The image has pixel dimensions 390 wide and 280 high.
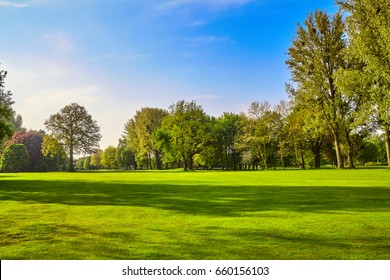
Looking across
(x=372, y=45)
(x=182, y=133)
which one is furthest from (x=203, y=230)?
(x=182, y=133)

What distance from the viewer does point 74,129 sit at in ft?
301

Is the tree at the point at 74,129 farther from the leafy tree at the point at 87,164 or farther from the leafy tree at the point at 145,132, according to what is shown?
the leafy tree at the point at 87,164

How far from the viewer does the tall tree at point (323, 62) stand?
5209 centimetres

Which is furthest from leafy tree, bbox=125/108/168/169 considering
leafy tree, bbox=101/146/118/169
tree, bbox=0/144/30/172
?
tree, bbox=0/144/30/172

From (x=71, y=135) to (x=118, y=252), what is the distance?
89.2 metres

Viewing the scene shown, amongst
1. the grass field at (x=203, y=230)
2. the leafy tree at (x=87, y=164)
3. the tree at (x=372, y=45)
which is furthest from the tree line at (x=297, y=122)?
the grass field at (x=203, y=230)

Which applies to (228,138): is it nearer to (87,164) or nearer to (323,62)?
(323,62)

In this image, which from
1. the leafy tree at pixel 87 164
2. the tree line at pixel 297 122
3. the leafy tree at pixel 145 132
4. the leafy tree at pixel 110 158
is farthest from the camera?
the leafy tree at pixel 87 164

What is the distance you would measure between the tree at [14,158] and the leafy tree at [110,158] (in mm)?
41191

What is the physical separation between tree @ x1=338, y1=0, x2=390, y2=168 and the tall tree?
872cm

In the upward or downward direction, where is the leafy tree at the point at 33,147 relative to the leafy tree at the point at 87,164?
upward

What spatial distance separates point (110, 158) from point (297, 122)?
83.8 meters

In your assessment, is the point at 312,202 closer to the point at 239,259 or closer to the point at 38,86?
the point at 239,259

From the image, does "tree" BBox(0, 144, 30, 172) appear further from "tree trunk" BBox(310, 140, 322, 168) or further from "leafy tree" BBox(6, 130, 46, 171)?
"tree trunk" BBox(310, 140, 322, 168)
